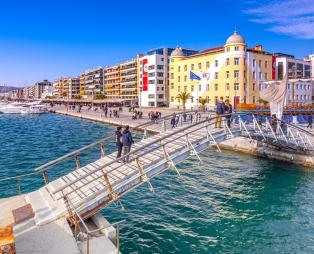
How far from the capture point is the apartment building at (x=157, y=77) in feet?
361

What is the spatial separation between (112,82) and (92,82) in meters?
32.4

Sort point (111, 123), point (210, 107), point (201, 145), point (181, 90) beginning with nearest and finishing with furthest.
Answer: point (201, 145) < point (111, 123) < point (210, 107) < point (181, 90)

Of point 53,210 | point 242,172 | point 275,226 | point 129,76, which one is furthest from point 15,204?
point 129,76

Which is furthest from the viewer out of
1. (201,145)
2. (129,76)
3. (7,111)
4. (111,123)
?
(129,76)

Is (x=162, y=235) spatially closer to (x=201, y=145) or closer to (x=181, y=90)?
(x=201, y=145)

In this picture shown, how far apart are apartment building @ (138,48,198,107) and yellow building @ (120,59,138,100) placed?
13.5 m

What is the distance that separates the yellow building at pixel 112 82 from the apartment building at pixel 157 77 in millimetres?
34287

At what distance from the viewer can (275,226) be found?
14.5m

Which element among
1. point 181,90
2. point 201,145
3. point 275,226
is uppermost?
point 181,90

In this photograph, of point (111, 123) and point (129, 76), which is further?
point (129, 76)

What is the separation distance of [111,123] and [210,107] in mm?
30636

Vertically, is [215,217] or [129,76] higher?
[129,76]

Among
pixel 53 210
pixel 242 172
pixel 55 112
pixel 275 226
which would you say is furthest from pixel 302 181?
pixel 55 112

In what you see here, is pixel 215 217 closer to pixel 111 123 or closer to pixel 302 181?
pixel 302 181
